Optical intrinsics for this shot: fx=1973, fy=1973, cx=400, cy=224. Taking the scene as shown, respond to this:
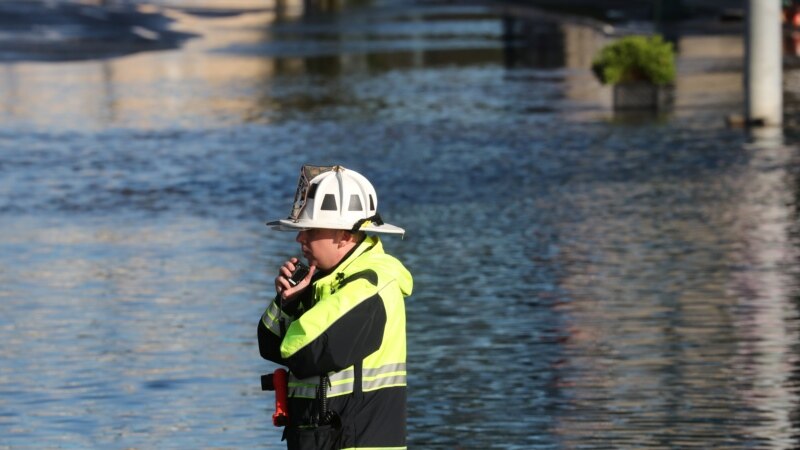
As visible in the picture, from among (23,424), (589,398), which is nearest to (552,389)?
(589,398)

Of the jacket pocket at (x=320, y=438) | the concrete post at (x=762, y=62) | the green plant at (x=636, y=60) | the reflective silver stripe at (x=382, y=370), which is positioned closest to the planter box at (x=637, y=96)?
the green plant at (x=636, y=60)

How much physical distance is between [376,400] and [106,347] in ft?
22.2

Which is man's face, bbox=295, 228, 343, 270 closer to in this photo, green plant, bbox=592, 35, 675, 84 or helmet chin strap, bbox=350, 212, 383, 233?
helmet chin strap, bbox=350, 212, 383, 233

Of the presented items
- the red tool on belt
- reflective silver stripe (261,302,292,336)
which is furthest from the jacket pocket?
reflective silver stripe (261,302,292,336)

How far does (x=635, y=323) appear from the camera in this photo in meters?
12.8

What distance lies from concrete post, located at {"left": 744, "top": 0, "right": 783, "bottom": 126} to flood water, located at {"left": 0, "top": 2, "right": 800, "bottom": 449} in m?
0.43

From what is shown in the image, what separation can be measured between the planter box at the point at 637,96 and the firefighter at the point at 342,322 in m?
23.0

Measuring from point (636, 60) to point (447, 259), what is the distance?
12851 millimetres

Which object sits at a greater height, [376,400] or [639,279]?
[376,400]

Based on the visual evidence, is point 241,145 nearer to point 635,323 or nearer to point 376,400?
point 635,323

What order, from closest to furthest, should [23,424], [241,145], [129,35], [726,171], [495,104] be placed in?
[23,424] → [726,171] → [241,145] → [495,104] → [129,35]

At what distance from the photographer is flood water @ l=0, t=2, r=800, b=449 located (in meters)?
10.4

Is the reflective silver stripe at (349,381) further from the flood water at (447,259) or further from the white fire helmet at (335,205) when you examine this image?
the flood water at (447,259)

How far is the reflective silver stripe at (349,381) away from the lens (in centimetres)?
575
